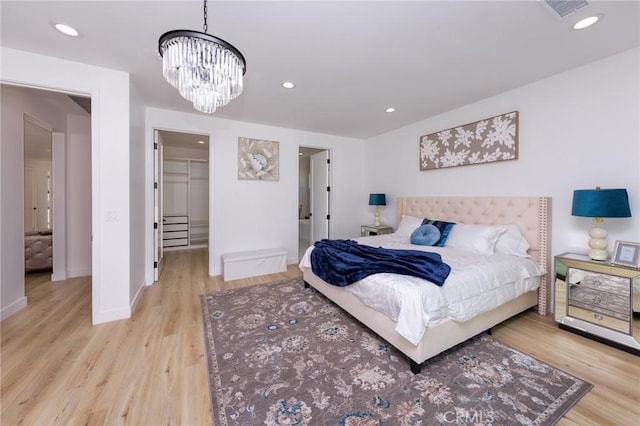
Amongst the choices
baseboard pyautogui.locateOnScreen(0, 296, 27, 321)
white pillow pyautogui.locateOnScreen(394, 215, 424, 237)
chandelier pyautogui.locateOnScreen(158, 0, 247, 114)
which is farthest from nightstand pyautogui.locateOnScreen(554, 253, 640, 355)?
baseboard pyautogui.locateOnScreen(0, 296, 27, 321)

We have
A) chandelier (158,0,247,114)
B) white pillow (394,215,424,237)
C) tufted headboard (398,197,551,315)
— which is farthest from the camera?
white pillow (394,215,424,237)

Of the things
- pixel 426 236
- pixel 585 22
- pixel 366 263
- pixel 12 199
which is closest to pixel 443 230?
pixel 426 236

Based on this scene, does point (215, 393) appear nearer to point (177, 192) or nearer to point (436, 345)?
point (436, 345)

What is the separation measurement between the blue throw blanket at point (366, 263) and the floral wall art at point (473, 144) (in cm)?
174

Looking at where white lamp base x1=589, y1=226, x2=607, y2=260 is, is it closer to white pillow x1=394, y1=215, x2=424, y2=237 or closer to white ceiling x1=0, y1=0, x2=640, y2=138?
white ceiling x1=0, y1=0, x2=640, y2=138

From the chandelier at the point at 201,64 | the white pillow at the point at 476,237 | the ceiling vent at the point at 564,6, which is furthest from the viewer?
the white pillow at the point at 476,237

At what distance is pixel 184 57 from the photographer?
51.9 inches

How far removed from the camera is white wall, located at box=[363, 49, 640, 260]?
213 cm

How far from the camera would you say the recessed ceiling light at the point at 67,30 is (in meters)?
1.82

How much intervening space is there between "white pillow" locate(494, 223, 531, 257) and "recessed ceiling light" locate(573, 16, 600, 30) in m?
1.86

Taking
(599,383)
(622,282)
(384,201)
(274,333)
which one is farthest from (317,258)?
(622,282)

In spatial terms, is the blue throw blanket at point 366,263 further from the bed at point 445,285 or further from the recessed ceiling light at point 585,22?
the recessed ceiling light at point 585,22

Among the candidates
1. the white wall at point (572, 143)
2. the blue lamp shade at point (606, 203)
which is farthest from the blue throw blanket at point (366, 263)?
the white wall at point (572, 143)

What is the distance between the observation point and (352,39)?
1933 mm
